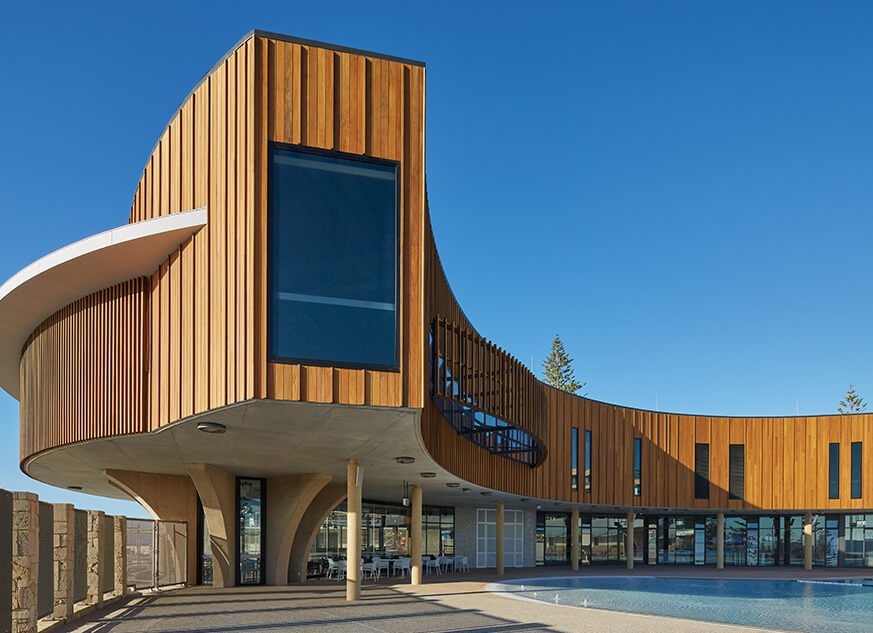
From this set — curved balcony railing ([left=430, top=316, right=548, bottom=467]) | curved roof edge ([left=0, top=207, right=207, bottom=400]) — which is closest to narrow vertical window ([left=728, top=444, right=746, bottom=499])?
curved balcony railing ([left=430, top=316, right=548, bottom=467])

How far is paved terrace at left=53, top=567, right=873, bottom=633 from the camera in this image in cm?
1328

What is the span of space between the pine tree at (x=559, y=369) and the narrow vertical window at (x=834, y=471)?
134 feet

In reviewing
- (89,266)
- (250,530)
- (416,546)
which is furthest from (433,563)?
(89,266)

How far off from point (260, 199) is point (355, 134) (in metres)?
1.92

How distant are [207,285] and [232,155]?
2143mm

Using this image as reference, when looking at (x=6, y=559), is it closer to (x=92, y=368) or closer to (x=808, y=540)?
(x=92, y=368)

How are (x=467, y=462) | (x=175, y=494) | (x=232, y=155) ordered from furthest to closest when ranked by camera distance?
(x=175, y=494), (x=467, y=462), (x=232, y=155)

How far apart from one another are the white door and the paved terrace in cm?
1749

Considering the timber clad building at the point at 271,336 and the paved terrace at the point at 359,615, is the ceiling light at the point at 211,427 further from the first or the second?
the paved terrace at the point at 359,615

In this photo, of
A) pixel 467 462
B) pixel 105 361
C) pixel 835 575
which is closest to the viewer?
pixel 105 361

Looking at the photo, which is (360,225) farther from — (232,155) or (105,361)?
(105,361)

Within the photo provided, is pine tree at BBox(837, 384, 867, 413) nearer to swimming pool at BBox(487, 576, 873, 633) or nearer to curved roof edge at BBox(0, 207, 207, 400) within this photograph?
swimming pool at BBox(487, 576, 873, 633)

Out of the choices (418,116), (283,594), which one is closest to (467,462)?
(283,594)

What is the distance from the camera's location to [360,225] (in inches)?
510
